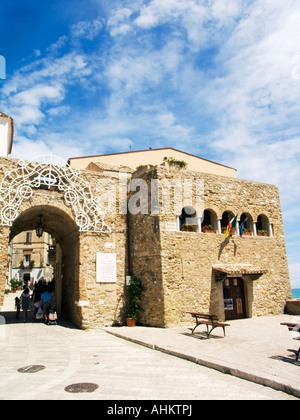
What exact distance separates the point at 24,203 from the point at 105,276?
419 centimetres

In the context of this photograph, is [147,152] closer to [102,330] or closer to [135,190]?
[135,190]

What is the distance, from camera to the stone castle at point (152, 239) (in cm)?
1197

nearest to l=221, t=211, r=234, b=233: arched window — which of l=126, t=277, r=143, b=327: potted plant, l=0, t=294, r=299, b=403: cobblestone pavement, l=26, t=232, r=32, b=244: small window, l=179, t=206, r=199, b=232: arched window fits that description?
l=179, t=206, r=199, b=232: arched window

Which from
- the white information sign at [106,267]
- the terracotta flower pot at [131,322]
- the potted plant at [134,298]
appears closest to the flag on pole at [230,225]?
the potted plant at [134,298]

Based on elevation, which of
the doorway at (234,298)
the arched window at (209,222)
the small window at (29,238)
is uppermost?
the small window at (29,238)

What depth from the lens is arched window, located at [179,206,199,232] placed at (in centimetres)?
1317

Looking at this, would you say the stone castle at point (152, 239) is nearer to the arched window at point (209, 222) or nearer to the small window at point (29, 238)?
the arched window at point (209, 222)

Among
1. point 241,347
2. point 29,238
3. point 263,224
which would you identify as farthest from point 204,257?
point 29,238

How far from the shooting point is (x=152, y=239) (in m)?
12.5

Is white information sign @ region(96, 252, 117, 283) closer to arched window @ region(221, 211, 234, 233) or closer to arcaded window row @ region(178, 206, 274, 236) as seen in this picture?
arcaded window row @ region(178, 206, 274, 236)

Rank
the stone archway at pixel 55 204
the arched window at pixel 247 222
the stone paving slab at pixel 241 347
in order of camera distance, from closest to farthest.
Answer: the stone paving slab at pixel 241 347 < the stone archway at pixel 55 204 < the arched window at pixel 247 222

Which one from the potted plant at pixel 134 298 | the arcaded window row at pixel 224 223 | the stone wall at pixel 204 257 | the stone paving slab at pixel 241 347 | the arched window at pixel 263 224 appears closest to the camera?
the stone paving slab at pixel 241 347

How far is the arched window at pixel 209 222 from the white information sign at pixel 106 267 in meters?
4.15

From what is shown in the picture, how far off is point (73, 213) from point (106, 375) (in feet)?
24.2
